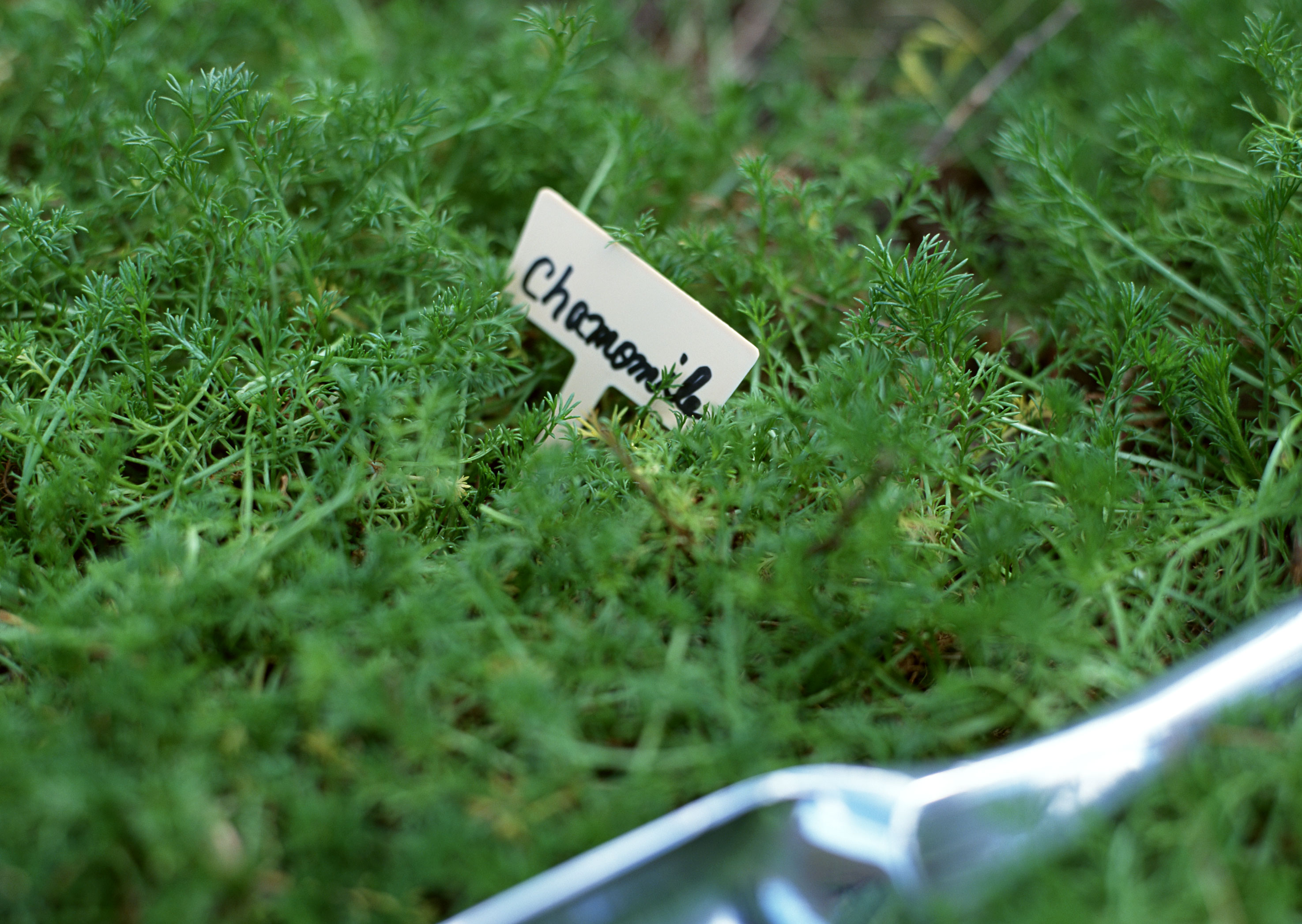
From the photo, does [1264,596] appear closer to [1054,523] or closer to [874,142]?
[1054,523]

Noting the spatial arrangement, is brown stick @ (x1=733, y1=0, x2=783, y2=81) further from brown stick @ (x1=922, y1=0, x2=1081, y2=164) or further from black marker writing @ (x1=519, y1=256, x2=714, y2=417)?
black marker writing @ (x1=519, y1=256, x2=714, y2=417)

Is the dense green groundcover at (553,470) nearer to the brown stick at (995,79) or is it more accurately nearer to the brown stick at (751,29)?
the brown stick at (995,79)

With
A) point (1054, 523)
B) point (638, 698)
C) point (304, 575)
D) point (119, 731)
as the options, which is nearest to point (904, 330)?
point (1054, 523)

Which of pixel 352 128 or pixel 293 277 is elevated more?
pixel 352 128

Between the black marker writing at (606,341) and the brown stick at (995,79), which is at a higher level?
the brown stick at (995,79)

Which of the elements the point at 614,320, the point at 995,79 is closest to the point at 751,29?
the point at 995,79

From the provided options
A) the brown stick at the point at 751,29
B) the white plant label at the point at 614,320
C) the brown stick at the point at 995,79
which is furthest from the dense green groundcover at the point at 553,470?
the brown stick at the point at 751,29

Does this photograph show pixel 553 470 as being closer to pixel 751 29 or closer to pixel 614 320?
pixel 614 320
